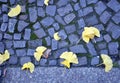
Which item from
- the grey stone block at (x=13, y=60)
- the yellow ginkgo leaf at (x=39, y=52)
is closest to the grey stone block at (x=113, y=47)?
the yellow ginkgo leaf at (x=39, y=52)

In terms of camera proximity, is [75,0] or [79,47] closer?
[79,47]

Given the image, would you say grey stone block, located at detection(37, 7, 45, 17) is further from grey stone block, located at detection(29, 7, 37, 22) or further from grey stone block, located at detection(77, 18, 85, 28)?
grey stone block, located at detection(77, 18, 85, 28)

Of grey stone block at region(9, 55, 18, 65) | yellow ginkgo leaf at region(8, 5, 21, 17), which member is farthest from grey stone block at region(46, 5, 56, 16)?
grey stone block at region(9, 55, 18, 65)

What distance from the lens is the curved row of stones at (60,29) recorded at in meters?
3.86

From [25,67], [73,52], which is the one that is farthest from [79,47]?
[25,67]

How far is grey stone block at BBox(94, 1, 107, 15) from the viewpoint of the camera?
4.01 m

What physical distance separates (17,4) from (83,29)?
945mm

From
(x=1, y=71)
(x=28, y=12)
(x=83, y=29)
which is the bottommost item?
(x=1, y=71)

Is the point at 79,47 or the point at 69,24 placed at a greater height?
the point at 69,24

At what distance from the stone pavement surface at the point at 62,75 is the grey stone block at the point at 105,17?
601mm

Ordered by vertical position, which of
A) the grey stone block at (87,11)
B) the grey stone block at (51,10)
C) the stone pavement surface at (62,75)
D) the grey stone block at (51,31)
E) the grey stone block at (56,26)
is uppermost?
the grey stone block at (51,10)

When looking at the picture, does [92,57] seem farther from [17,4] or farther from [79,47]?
[17,4]

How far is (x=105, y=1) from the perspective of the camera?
13.3 feet

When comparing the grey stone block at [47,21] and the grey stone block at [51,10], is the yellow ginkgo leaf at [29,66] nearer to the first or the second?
the grey stone block at [47,21]
